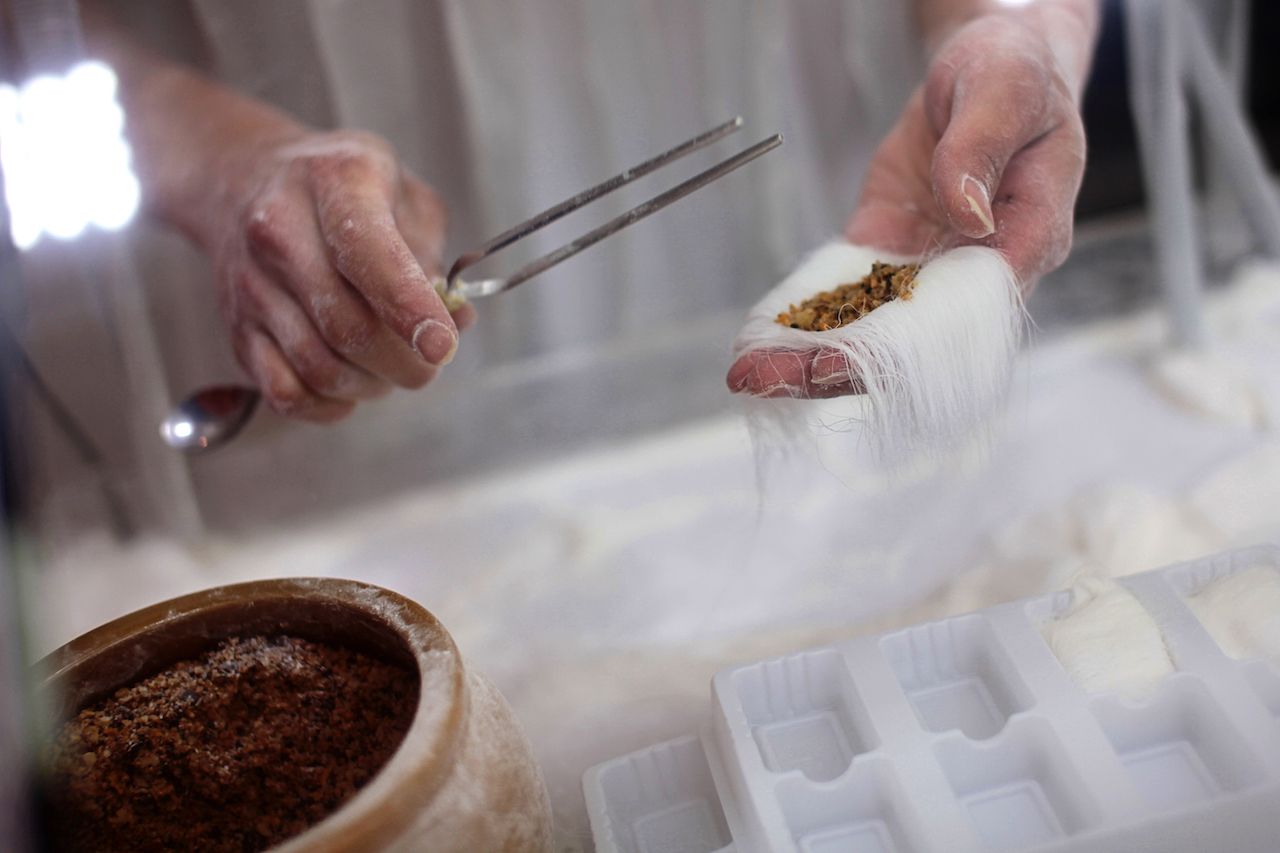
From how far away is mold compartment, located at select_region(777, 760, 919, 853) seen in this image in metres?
0.52

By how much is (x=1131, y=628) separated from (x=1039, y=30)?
45cm

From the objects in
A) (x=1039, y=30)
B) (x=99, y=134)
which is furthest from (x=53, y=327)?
(x=1039, y=30)

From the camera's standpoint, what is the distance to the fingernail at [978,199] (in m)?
0.58

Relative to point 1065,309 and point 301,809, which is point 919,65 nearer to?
point 1065,309

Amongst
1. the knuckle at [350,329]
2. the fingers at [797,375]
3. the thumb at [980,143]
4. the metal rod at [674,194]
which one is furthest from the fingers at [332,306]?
the thumb at [980,143]

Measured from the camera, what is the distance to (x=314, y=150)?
2.59 ft

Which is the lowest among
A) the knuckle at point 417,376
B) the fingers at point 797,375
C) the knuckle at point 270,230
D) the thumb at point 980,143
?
the fingers at point 797,375

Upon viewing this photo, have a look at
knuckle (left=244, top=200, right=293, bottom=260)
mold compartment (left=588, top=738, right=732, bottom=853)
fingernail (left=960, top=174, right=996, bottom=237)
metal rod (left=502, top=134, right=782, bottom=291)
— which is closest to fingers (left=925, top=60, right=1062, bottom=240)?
fingernail (left=960, top=174, right=996, bottom=237)

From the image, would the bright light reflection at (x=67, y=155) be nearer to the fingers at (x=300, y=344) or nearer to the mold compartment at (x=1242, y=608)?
the fingers at (x=300, y=344)

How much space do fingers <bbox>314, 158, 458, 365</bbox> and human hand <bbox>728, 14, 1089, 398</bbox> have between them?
0.65 ft

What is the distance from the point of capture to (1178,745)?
53 centimetres

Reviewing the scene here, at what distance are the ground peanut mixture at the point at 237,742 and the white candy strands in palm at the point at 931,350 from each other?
31 cm

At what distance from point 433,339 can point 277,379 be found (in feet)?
0.70

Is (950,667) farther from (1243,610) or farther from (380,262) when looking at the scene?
(380,262)
